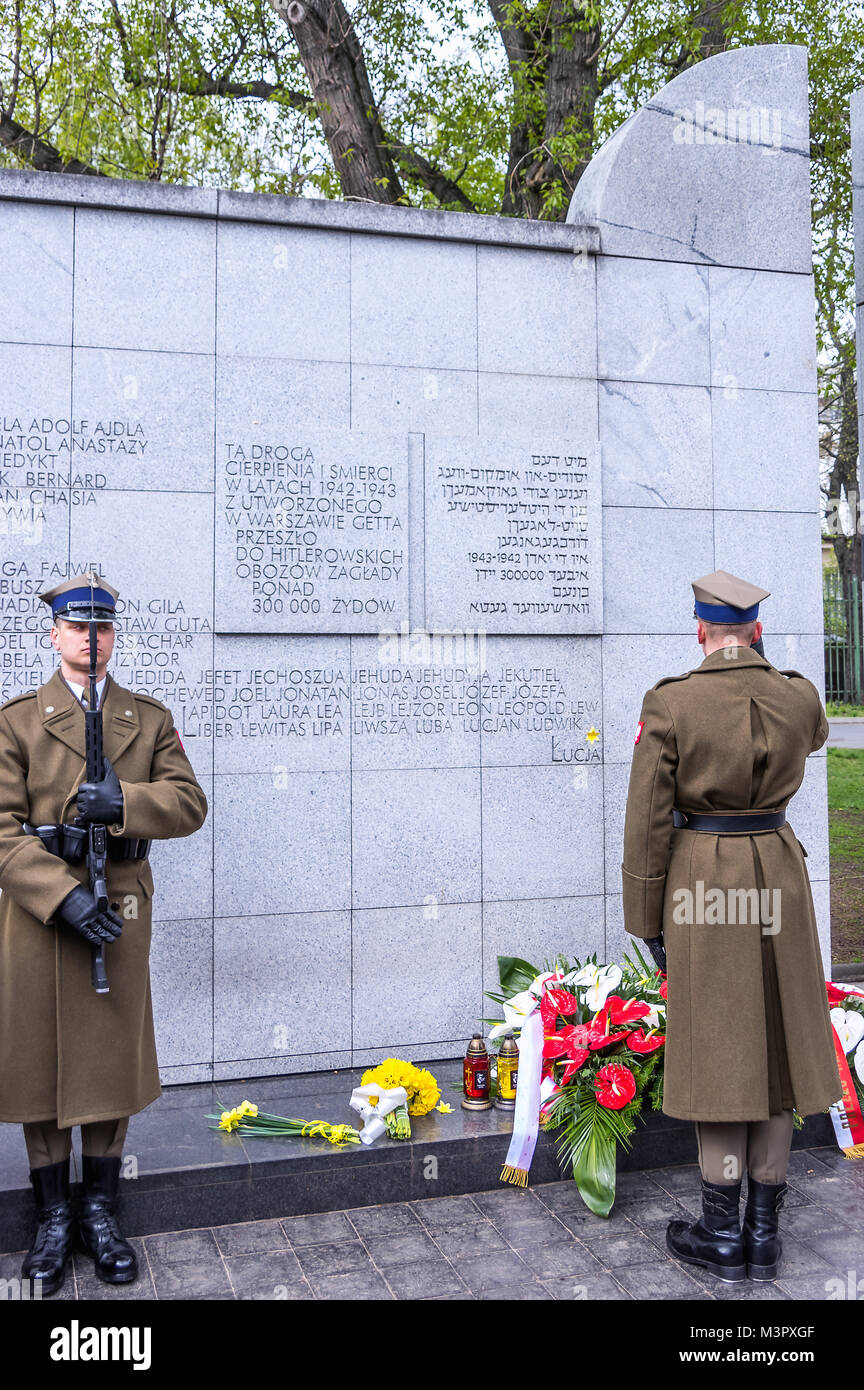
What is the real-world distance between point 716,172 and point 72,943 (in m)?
5.48

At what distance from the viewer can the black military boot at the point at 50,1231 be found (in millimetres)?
3863

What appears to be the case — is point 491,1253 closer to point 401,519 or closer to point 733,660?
point 733,660

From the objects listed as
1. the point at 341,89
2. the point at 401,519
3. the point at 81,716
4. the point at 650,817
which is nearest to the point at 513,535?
the point at 401,519

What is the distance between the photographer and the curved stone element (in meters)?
6.41

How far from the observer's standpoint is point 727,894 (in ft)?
13.3

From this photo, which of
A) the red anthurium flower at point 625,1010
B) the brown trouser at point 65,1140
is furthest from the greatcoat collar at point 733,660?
the brown trouser at point 65,1140

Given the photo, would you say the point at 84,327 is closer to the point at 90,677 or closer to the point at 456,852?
the point at 90,677

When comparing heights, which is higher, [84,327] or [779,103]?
[779,103]

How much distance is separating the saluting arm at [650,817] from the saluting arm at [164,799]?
63.2 inches

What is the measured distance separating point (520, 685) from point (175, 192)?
3.01 m

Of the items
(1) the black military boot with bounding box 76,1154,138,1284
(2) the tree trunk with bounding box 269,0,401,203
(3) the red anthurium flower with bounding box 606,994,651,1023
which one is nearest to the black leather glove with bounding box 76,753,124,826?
(1) the black military boot with bounding box 76,1154,138,1284

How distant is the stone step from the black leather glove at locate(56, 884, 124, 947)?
110 centimetres
